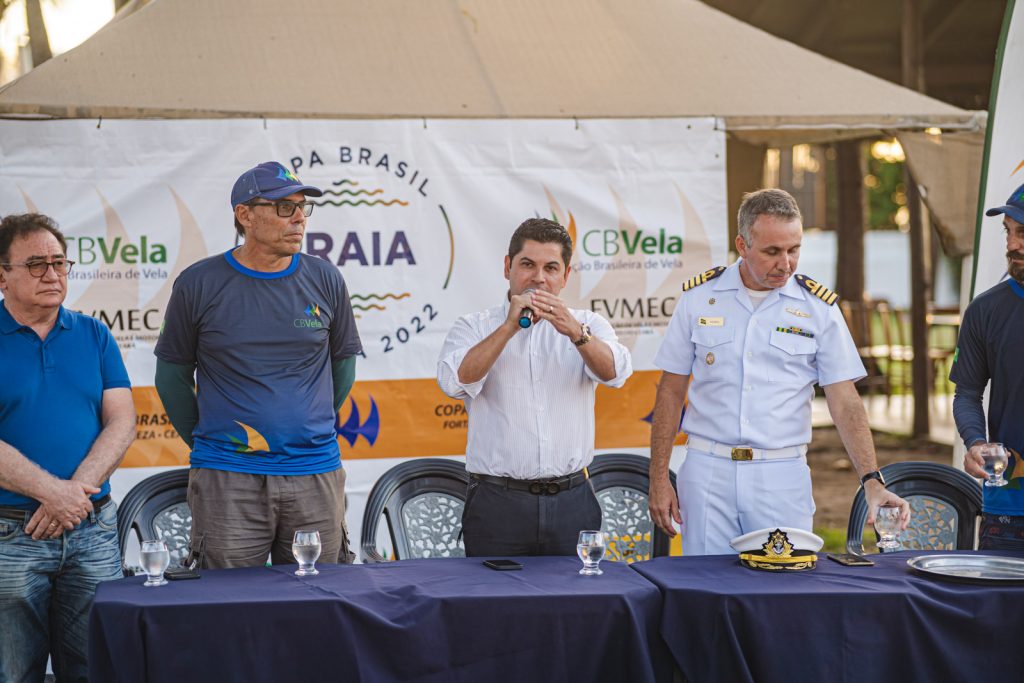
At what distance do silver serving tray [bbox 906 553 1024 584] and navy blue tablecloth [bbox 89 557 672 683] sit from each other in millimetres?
753

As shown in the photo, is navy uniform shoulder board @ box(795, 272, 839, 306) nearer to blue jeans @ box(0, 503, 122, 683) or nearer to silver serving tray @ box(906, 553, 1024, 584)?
silver serving tray @ box(906, 553, 1024, 584)

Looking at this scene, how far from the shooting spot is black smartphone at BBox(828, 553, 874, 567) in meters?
2.83

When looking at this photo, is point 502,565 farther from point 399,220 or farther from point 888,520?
point 399,220

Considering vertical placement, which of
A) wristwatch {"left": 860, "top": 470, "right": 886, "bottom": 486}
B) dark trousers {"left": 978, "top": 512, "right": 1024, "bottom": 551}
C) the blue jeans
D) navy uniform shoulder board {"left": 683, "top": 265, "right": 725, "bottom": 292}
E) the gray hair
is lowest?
the blue jeans

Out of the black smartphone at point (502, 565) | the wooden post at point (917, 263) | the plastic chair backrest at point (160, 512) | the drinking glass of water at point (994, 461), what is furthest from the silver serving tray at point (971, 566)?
the wooden post at point (917, 263)

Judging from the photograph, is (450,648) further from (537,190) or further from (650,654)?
(537,190)

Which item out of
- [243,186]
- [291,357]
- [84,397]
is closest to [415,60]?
[243,186]

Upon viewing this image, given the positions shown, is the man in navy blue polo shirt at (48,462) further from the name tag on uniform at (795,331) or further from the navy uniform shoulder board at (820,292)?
the navy uniform shoulder board at (820,292)

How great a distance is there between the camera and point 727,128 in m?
4.82

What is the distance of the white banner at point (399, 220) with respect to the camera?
4.47 metres

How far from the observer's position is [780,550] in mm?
2754

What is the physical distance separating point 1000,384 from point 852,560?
34.8 inches

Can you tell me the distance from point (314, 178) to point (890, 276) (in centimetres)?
2909

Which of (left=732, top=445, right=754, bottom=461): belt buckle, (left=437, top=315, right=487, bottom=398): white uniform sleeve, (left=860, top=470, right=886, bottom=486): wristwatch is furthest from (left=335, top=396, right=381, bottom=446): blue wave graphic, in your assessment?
(left=860, top=470, right=886, bottom=486): wristwatch
